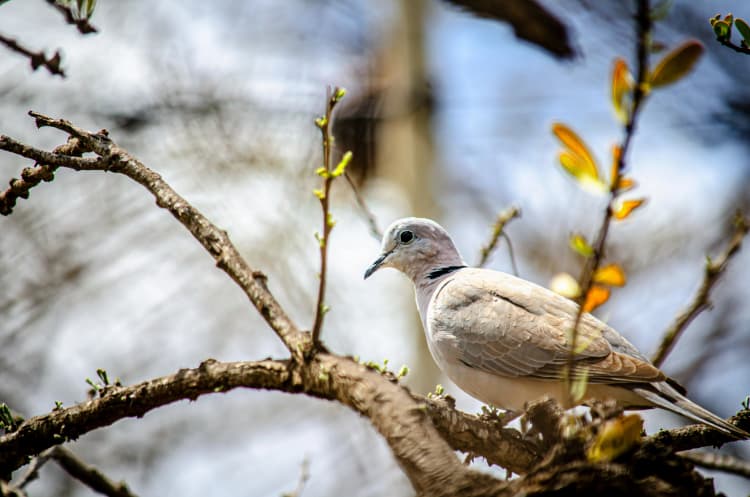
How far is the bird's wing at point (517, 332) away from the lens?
9.79 ft

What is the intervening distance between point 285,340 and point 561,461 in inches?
26.5

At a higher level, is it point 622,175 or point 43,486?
point 43,486

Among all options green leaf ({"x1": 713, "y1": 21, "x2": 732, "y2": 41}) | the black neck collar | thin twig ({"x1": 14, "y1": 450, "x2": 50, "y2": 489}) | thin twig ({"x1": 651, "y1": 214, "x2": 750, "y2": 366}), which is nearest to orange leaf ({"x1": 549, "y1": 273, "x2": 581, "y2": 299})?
green leaf ({"x1": 713, "y1": 21, "x2": 732, "y2": 41})

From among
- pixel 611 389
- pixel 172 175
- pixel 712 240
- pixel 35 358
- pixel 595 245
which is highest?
pixel 172 175

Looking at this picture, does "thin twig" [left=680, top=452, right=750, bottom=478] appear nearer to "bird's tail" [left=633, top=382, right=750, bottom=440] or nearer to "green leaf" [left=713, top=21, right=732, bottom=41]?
"bird's tail" [left=633, top=382, right=750, bottom=440]

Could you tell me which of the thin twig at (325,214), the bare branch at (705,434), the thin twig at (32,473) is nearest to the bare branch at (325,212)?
the thin twig at (325,214)

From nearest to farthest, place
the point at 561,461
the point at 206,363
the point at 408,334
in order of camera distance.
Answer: the point at 561,461 < the point at 206,363 < the point at 408,334

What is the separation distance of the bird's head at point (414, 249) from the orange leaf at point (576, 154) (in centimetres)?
241

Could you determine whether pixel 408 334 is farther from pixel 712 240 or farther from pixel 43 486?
pixel 43 486

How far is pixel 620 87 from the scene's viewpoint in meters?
1.25

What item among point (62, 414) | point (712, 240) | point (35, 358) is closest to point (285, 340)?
point (62, 414)

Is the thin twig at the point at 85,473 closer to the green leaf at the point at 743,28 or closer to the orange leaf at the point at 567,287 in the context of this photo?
the orange leaf at the point at 567,287

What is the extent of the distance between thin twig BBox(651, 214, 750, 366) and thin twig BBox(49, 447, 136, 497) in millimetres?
1899

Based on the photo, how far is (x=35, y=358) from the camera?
207 inches
